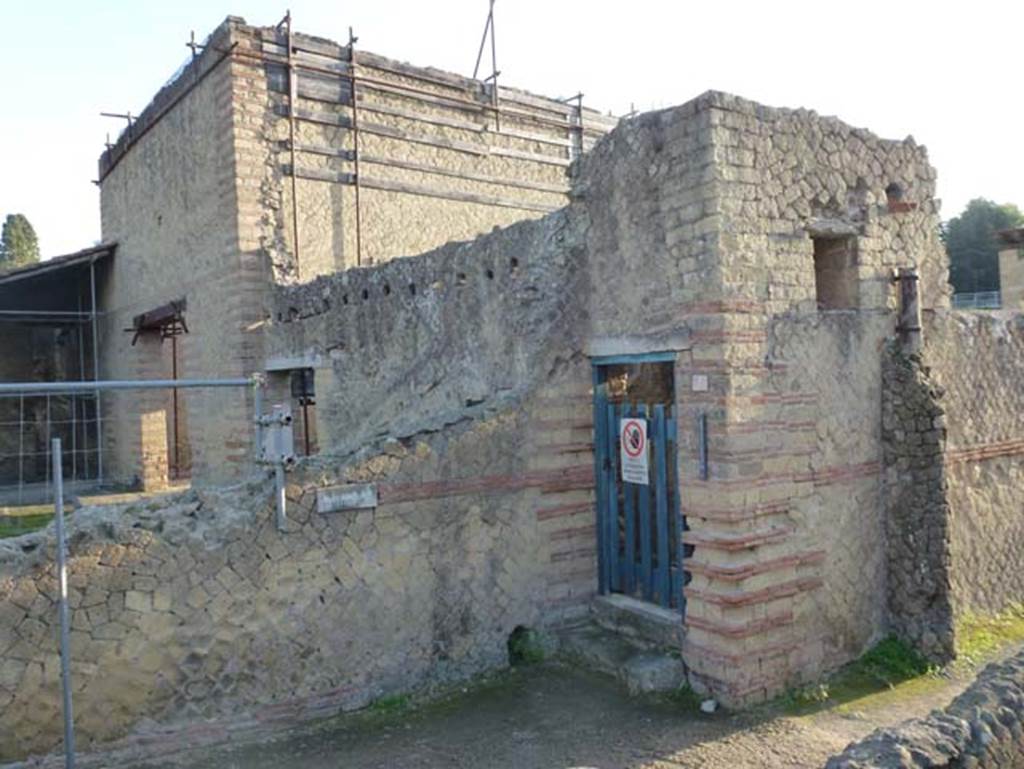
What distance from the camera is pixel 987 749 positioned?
3912 millimetres

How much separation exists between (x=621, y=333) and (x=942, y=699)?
10.9ft

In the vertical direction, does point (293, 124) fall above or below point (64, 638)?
above

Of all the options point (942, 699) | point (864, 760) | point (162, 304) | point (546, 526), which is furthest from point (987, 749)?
point (162, 304)

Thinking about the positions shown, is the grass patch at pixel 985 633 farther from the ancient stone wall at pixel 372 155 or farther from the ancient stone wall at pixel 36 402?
the ancient stone wall at pixel 36 402

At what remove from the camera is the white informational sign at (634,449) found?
248 inches

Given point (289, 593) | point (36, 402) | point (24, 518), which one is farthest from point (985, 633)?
point (36, 402)

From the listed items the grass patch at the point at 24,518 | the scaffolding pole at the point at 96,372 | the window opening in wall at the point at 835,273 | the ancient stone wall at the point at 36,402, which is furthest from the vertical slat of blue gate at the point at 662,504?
the ancient stone wall at the point at 36,402

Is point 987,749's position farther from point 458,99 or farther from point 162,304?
point 162,304

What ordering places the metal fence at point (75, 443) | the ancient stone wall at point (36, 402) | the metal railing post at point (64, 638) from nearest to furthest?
the metal railing post at point (64, 638)
the metal fence at point (75, 443)
the ancient stone wall at point (36, 402)

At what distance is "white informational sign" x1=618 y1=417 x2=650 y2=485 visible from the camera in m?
6.30

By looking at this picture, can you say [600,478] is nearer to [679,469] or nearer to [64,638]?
[679,469]

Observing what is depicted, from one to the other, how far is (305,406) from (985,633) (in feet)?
26.6

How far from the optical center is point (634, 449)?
639 cm

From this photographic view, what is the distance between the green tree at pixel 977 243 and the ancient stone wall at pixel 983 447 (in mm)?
30359
